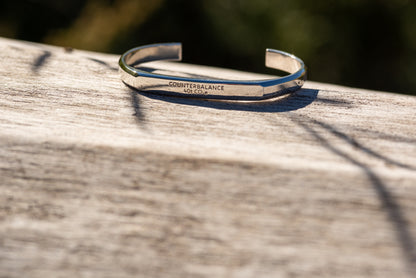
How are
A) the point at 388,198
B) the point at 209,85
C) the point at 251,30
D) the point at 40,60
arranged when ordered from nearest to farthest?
1. the point at 388,198
2. the point at 209,85
3. the point at 40,60
4. the point at 251,30

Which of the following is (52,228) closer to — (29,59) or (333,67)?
(29,59)

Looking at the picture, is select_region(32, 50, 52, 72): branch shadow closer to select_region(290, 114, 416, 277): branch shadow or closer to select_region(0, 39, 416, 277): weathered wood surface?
select_region(0, 39, 416, 277): weathered wood surface

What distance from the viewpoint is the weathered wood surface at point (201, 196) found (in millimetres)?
475

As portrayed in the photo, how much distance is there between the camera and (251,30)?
302 cm

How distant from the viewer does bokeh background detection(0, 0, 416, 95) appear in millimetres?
2729

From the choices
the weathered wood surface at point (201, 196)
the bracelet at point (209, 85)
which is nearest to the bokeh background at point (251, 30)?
the bracelet at point (209, 85)

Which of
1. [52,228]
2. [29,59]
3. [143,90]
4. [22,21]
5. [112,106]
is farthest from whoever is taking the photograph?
[22,21]

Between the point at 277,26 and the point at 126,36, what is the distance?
1.12 m

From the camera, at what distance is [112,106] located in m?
0.76

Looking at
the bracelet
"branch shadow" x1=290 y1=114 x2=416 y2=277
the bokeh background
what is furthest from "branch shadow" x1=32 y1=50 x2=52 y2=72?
the bokeh background

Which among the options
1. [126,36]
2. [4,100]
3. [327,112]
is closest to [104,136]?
[4,100]

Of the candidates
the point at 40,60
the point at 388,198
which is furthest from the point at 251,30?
the point at 388,198

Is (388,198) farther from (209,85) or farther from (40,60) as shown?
(40,60)

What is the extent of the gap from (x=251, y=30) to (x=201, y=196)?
2.65m
